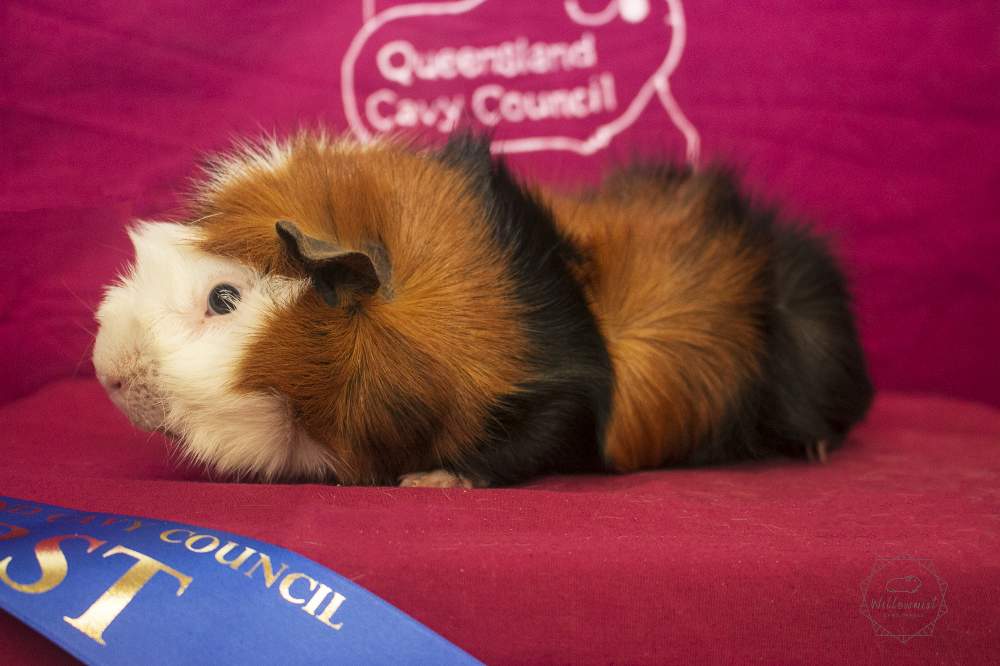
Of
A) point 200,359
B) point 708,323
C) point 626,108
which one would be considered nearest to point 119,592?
point 200,359

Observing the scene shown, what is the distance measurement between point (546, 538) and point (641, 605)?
0.12 metres

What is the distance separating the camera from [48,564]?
837 mm

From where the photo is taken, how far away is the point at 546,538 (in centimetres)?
95

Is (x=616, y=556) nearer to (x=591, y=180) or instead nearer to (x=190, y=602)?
(x=190, y=602)

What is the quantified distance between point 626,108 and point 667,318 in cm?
76

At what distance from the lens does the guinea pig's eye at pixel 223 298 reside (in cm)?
115

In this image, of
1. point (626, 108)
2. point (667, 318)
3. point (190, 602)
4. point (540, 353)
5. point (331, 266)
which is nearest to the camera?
point (190, 602)

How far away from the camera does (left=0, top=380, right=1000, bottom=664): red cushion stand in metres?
0.88

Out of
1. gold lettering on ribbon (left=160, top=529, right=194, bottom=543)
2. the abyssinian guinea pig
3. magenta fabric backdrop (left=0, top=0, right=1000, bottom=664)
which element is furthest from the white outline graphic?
gold lettering on ribbon (left=160, top=529, right=194, bottom=543)

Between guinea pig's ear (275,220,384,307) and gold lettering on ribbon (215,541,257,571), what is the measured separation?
31cm

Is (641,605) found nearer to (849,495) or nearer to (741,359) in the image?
(849,495)

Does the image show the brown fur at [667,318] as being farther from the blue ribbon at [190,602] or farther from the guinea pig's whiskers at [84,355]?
the guinea pig's whiskers at [84,355]

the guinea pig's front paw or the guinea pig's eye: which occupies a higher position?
the guinea pig's eye

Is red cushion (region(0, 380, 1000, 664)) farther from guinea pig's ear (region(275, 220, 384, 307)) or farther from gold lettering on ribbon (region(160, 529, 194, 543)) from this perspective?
guinea pig's ear (region(275, 220, 384, 307))
